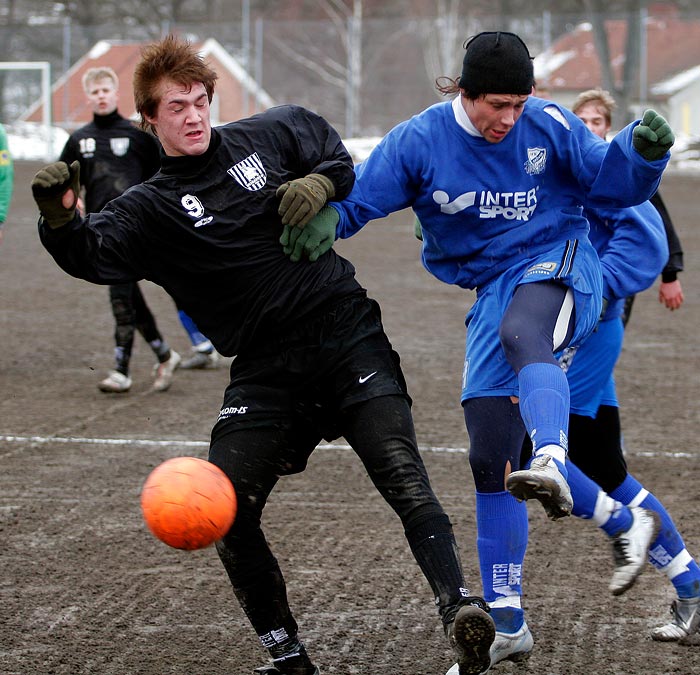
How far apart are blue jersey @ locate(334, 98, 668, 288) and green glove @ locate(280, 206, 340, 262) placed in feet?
0.43

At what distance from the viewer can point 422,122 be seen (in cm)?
427

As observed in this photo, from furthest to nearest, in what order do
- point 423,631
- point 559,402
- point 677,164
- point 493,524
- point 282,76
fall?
point 282,76 → point 677,164 → point 423,631 → point 493,524 → point 559,402

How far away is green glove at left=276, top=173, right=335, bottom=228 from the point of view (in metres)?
3.89

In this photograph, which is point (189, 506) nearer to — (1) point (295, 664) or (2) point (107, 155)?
(1) point (295, 664)

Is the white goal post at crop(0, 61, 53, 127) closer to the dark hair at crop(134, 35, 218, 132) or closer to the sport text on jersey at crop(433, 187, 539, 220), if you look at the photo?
the dark hair at crop(134, 35, 218, 132)

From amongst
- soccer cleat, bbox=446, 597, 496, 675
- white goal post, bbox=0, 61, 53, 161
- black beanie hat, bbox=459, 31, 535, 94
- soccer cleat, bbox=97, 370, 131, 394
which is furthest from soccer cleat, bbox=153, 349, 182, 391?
white goal post, bbox=0, 61, 53, 161

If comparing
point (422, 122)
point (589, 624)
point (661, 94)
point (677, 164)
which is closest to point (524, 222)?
point (422, 122)

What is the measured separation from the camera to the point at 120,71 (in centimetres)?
3366

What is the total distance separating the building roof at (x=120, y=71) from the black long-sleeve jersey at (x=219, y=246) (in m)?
30.4

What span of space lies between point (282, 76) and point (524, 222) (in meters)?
33.1

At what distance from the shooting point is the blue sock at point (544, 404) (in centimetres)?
382

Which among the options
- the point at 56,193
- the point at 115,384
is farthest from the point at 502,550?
the point at 115,384

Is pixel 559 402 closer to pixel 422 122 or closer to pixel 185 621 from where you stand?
pixel 422 122

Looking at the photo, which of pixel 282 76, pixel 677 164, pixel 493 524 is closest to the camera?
pixel 493 524
